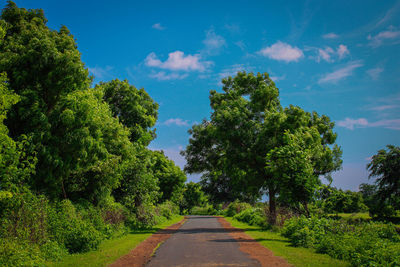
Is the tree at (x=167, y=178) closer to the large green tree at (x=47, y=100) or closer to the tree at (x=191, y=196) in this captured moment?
the large green tree at (x=47, y=100)

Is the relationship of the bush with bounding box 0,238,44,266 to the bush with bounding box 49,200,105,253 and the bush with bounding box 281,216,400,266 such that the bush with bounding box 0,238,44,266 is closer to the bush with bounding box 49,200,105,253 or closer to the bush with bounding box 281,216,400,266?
the bush with bounding box 49,200,105,253

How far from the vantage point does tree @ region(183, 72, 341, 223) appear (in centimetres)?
2517

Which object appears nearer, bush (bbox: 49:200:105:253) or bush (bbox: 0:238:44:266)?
bush (bbox: 0:238:44:266)

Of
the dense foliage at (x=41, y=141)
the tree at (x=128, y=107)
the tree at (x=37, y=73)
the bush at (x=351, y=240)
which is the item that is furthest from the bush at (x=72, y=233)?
the tree at (x=128, y=107)

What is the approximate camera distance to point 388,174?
36844 mm

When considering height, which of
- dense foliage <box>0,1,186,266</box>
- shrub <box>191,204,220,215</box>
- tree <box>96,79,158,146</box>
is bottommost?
shrub <box>191,204,220,215</box>

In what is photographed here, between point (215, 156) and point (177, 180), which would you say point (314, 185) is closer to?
point (215, 156)

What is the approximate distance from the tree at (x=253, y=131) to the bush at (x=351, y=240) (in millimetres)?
5110

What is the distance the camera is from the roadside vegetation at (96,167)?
11.7m

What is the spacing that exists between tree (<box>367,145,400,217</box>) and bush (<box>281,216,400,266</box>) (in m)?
24.5

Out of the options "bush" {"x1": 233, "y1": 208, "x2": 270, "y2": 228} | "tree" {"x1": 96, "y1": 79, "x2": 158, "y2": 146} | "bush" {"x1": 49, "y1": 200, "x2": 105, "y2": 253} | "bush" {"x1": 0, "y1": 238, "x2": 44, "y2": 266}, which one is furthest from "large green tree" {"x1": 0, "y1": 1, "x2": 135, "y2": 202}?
"bush" {"x1": 233, "y1": 208, "x2": 270, "y2": 228}

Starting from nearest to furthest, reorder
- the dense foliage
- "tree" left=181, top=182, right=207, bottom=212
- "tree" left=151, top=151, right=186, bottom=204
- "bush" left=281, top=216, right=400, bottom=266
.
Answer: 1. "bush" left=281, top=216, right=400, bottom=266
2. the dense foliage
3. "tree" left=151, top=151, right=186, bottom=204
4. "tree" left=181, top=182, right=207, bottom=212

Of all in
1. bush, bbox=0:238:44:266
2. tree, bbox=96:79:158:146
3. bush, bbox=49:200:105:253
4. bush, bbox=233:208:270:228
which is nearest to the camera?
bush, bbox=0:238:44:266

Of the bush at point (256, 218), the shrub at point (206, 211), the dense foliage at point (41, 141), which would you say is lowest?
the shrub at point (206, 211)
